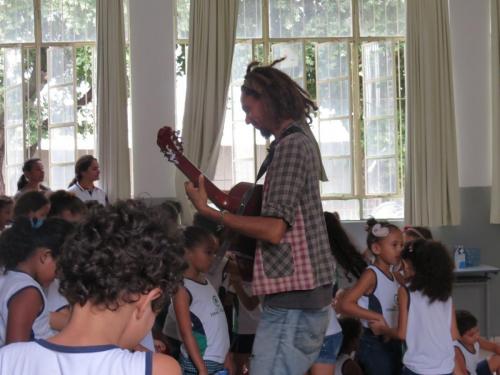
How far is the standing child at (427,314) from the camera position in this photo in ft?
12.3

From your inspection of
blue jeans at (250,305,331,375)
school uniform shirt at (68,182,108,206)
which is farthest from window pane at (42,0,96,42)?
A: blue jeans at (250,305,331,375)

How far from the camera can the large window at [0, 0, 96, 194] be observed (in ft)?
26.7

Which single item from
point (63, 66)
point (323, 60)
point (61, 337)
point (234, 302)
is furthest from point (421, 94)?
point (61, 337)

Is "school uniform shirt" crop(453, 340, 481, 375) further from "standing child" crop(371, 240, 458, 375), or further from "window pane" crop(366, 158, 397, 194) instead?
"window pane" crop(366, 158, 397, 194)

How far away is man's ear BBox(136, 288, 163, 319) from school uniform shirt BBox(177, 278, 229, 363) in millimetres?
2135

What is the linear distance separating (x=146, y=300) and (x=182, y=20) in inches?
274

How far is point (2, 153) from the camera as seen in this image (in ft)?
26.9

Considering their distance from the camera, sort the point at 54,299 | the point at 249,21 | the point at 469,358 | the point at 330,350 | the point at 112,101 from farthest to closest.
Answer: the point at 249,21 < the point at 112,101 < the point at 469,358 < the point at 330,350 < the point at 54,299

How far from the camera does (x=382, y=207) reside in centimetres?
834

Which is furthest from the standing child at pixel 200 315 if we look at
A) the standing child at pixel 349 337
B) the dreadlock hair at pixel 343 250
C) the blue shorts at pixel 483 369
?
the blue shorts at pixel 483 369

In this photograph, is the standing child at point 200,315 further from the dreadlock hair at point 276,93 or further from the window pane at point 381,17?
the window pane at point 381,17

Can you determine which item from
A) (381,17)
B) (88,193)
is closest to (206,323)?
(88,193)

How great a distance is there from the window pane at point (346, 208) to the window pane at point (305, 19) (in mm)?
1639

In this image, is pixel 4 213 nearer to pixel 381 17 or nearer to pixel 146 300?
pixel 146 300
